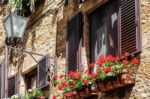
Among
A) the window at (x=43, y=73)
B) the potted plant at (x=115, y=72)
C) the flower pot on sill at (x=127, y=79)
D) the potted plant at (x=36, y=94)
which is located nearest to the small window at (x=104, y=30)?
the potted plant at (x=115, y=72)

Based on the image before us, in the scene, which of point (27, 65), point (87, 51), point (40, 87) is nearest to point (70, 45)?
point (87, 51)

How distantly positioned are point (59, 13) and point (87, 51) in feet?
5.49

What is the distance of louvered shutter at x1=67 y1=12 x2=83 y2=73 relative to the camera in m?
9.77

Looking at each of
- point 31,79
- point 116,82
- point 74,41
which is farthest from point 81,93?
point 31,79

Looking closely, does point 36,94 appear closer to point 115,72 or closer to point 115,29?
point 115,29

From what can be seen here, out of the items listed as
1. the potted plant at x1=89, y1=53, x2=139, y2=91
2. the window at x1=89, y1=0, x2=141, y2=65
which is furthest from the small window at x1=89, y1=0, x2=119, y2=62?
the potted plant at x1=89, y1=53, x2=139, y2=91

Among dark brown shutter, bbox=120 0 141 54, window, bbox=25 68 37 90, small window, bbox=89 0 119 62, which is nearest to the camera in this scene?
dark brown shutter, bbox=120 0 141 54

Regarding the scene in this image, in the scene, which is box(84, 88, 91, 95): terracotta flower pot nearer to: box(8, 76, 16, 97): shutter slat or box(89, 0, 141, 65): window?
box(89, 0, 141, 65): window

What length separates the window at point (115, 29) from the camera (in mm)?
8094

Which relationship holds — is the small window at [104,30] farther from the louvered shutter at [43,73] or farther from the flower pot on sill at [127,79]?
the louvered shutter at [43,73]

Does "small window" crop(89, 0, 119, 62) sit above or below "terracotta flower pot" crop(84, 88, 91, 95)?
above

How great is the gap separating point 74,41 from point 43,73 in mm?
1516

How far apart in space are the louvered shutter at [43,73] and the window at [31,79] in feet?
2.29

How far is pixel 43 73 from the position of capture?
11.1 metres
